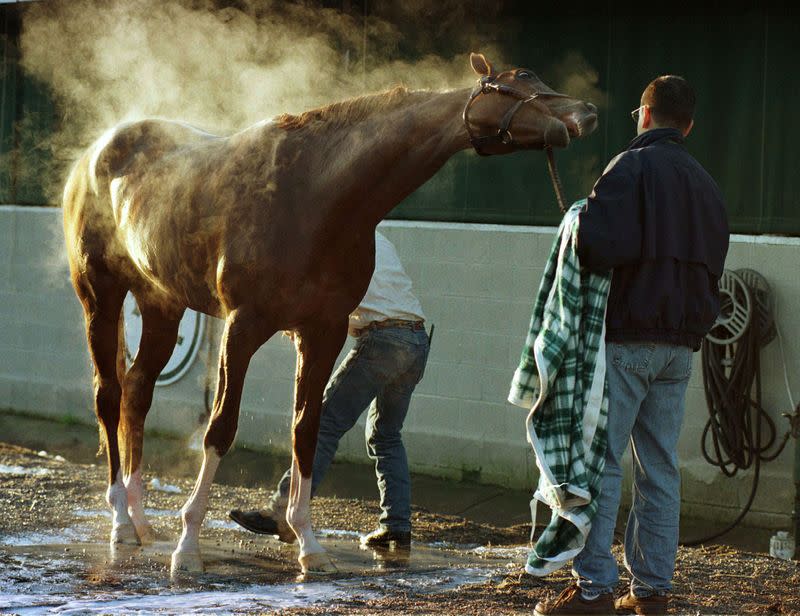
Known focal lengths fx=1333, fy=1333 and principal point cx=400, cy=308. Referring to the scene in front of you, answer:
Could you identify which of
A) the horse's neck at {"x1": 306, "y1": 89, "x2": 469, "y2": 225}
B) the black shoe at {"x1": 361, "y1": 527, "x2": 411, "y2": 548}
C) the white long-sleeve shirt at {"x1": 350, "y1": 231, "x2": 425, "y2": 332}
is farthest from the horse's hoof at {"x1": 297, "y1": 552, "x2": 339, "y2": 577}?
the horse's neck at {"x1": 306, "y1": 89, "x2": 469, "y2": 225}

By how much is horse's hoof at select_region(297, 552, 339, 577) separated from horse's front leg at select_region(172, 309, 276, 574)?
438 millimetres

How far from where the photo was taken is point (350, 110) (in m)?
5.51

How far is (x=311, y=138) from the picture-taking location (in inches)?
218

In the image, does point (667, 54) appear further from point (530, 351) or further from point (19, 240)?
point (19, 240)

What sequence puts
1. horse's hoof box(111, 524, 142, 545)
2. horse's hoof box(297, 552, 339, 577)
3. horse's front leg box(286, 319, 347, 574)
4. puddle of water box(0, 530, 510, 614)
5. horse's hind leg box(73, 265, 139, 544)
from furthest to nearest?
horse's hind leg box(73, 265, 139, 544) < horse's hoof box(111, 524, 142, 545) < horse's front leg box(286, 319, 347, 574) < horse's hoof box(297, 552, 339, 577) < puddle of water box(0, 530, 510, 614)

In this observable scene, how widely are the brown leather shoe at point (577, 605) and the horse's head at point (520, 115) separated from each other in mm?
1611

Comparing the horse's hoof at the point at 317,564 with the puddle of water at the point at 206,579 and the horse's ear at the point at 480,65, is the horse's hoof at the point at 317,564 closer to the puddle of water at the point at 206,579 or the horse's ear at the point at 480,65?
the puddle of water at the point at 206,579

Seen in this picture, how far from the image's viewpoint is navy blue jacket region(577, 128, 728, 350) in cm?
438

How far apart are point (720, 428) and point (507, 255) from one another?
186cm

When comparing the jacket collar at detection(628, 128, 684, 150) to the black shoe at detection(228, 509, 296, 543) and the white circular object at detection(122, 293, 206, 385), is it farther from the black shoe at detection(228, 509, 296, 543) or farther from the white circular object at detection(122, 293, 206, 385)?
the white circular object at detection(122, 293, 206, 385)

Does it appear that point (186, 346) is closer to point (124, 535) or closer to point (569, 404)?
point (124, 535)

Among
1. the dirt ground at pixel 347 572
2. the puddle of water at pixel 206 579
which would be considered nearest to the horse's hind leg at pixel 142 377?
the dirt ground at pixel 347 572

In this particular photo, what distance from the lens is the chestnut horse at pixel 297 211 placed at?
202 inches

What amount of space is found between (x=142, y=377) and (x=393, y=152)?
2.12 meters
